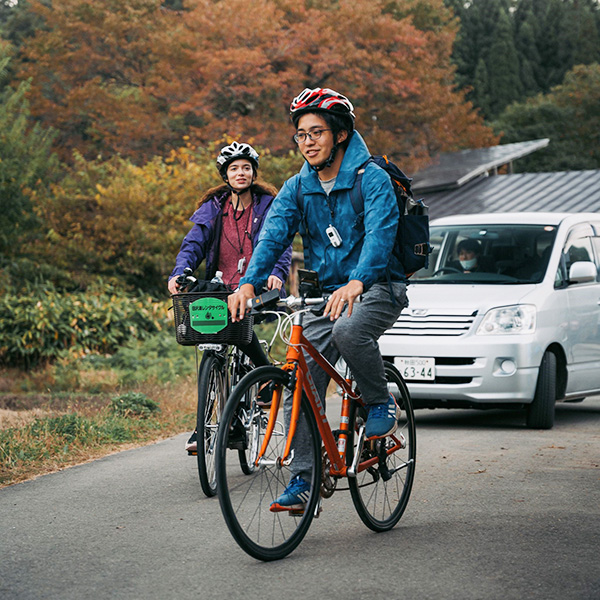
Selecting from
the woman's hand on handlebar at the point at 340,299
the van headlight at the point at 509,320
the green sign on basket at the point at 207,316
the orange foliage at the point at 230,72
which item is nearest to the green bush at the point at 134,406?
the van headlight at the point at 509,320

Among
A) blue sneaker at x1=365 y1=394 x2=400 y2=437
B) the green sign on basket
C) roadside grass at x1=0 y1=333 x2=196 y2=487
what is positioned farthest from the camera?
roadside grass at x1=0 y1=333 x2=196 y2=487

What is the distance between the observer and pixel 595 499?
585 centimetres

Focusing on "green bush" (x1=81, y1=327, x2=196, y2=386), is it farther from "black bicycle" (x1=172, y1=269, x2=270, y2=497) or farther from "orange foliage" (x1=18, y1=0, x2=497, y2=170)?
"orange foliage" (x1=18, y1=0, x2=497, y2=170)

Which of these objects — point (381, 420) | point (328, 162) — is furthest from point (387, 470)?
point (328, 162)

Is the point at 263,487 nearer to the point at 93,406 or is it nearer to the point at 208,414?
the point at 208,414

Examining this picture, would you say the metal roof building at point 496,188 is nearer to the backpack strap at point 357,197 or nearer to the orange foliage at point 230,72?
the orange foliage at point 230,72

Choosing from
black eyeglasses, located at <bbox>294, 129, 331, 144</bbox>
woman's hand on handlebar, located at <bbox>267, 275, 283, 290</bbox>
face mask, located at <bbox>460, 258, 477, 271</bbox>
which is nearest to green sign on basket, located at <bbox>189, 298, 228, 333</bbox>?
woman's hand on handlebar, located at <bbox>267, 275, 283, 290</bbox>

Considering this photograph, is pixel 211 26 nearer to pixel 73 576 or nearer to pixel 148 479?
pixel 148 479

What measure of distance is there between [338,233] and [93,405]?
5.92m

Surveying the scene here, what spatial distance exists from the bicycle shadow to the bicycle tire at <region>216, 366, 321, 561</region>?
477 centimetres

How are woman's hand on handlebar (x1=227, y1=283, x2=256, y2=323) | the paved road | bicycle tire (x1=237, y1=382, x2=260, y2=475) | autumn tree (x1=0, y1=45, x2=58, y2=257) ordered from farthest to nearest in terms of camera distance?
autumn tree (x1=0, y1=45, x2=58, y2=257) < woman's hand on handlebar (x1=227, y1=283, x2=256, y2=323) < bicycle tire (x1=237, y1=382, x2=260, y2=475) < the paved road

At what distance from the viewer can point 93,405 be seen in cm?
1011

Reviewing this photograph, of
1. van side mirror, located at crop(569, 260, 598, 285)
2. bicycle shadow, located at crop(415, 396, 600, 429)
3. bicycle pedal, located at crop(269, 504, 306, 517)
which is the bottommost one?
bicycle shadow, located at crop(415, 396, 600, 429)

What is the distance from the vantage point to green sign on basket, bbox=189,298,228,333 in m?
5.51
